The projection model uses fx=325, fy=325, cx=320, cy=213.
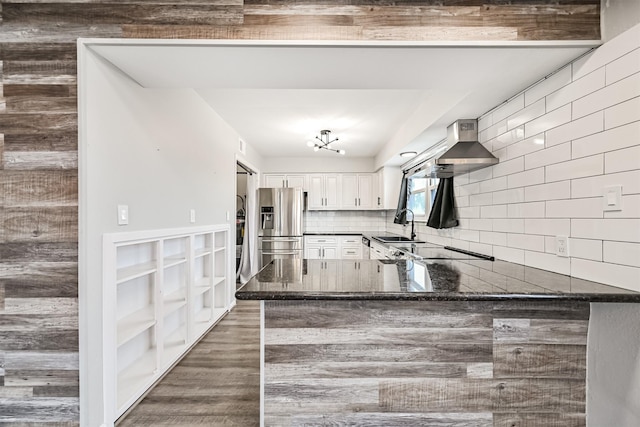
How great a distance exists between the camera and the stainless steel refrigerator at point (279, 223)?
573 centimetres

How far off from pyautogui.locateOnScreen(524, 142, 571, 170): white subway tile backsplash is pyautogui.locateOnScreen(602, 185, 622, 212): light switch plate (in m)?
0.29

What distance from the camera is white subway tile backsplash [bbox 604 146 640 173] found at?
1394 millimetres

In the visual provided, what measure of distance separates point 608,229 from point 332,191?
4.91 meters

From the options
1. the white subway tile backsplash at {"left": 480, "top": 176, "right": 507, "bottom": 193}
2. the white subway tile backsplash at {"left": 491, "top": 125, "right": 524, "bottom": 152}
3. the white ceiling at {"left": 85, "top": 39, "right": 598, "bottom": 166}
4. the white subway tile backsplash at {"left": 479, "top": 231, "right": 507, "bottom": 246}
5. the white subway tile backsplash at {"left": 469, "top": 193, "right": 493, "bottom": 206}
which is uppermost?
the white ceiling at {"left": 85, "top": 39, "right": 598, "bottom": 166}

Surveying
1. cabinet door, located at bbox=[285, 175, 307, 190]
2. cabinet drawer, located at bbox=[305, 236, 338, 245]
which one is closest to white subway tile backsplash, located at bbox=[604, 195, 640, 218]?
cabinet drawer, located at bbox=[305, 236, 338, 245]

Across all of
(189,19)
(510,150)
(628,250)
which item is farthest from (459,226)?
(189,19)

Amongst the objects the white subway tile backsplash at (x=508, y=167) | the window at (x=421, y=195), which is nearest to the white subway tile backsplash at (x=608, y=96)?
the white subway tile backsplash at (x=508, y=167)

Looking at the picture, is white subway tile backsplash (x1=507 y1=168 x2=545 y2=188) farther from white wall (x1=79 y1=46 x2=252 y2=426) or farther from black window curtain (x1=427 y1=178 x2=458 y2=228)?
white wall (x1=79 y1=46 x2=252 y2=426)

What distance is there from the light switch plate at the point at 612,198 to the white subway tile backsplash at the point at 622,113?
0.94 feet

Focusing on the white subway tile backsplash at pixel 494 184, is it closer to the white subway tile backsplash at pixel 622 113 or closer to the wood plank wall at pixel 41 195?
the white subway tile backsplash at pixel 622 113

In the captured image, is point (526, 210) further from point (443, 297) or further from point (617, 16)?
point (443, 297)

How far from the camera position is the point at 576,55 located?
1.67m

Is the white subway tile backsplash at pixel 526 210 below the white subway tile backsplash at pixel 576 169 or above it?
below

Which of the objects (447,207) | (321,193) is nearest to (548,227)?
(447,207)
